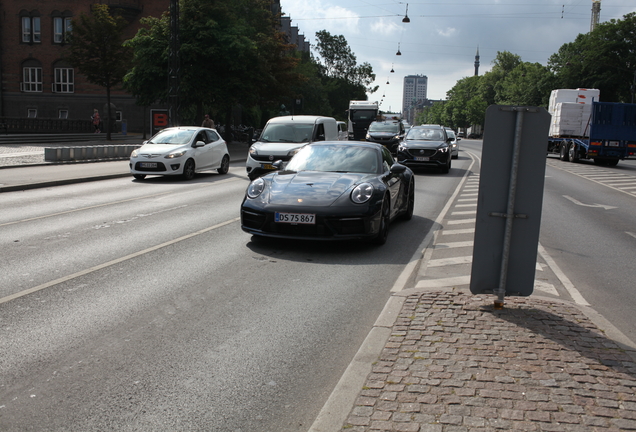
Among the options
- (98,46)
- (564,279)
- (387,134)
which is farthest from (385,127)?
(564,279)

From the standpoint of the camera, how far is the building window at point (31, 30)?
55688 mm

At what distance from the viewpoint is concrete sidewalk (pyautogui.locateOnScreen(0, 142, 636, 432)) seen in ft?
10.6

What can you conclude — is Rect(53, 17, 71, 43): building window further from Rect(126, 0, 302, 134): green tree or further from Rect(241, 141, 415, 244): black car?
Rect(241, 141, 415, 244): black car

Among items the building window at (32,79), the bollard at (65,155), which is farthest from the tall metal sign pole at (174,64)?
the building window at (32,79)

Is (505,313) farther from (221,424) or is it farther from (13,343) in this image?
(13,343)

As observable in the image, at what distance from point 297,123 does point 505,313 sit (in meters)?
14.2

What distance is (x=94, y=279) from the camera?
249 inches

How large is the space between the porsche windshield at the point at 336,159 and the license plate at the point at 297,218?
5.08 feet

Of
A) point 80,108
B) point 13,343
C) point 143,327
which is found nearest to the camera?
point 13,343

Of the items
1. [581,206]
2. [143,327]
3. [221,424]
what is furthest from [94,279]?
[581,206]

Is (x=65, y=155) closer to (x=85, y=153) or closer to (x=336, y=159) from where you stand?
(x=85, y=153)

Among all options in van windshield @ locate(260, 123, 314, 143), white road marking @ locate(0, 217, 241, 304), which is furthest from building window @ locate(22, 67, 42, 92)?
white road marking @ locate(0, 217, 241, 304)

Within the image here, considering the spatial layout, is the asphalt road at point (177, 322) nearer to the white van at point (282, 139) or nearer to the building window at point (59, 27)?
the white van at point (282, 139)

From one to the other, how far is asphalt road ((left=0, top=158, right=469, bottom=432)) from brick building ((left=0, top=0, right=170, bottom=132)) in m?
49.7
